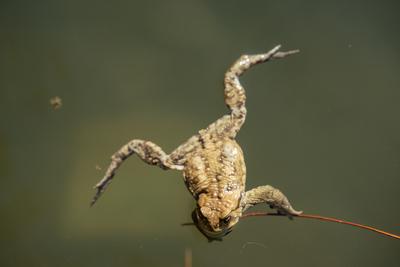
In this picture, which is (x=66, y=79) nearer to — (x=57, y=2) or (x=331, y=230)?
(x=57, y=2)

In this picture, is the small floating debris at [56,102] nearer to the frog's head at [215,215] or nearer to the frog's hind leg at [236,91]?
the frog's hind leg at [236,91]

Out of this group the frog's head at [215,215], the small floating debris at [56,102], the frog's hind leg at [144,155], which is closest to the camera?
the frog's head at [215,215]

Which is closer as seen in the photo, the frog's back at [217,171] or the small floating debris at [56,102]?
the frog's back at [217,171]

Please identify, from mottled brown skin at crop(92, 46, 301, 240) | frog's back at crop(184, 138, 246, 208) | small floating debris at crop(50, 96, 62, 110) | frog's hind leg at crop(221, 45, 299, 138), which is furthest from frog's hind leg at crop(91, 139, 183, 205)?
small floating debris at crop(50, 96, 62, 110)

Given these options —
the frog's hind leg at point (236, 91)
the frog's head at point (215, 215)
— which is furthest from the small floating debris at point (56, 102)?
the frog's head at point (215, 215)

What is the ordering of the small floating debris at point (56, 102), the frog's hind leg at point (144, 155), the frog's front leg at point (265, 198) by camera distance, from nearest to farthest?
the frog's front leg at point (265, 198)
the frog's hind leg at point (144, 155)
the small floating debris at point (56, 102)

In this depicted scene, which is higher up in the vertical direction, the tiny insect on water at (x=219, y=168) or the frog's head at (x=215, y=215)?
the tiny insect on water at (x=219, y=168)

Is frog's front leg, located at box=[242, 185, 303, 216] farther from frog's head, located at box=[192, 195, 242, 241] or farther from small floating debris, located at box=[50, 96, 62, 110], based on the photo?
small floating debris, located at box=[50, 96, 62, 110]

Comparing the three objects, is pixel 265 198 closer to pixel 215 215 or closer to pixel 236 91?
pixel 215 215

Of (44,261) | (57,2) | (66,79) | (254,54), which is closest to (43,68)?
(66,79)
